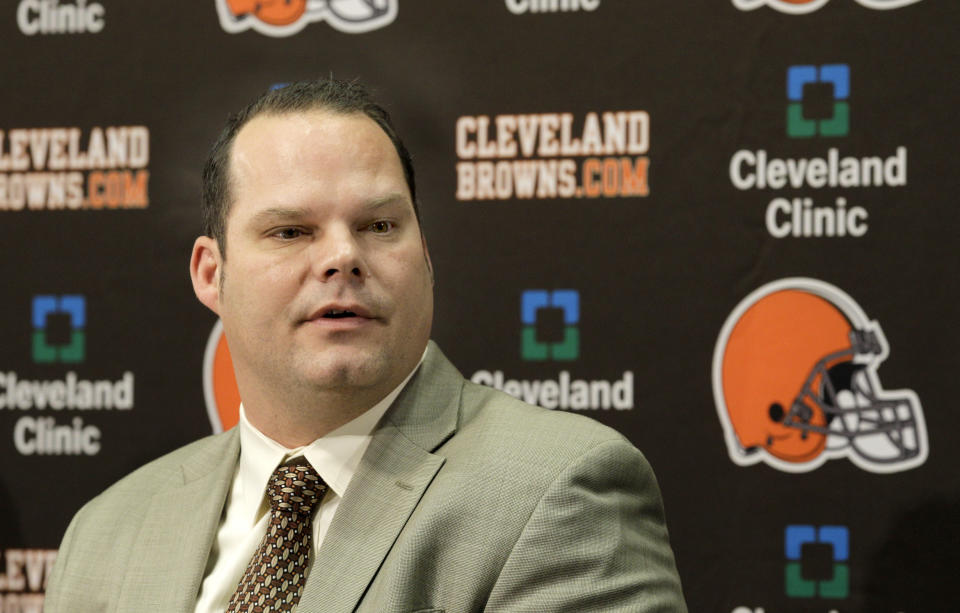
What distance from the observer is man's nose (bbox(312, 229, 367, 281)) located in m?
1.68

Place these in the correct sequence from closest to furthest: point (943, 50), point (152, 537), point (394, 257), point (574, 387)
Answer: point (394, 257) → point (152, 537) → point (943, 50) → point (574, 387)

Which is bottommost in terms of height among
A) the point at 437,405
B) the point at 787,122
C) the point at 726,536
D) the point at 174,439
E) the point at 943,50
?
the point at 726,536

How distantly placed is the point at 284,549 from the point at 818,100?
1.47 m

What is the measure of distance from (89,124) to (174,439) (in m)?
0.81

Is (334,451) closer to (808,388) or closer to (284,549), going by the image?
(284,549)

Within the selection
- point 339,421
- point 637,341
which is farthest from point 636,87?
point 339,421

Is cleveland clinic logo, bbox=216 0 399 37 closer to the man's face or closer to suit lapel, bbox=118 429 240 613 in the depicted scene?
the man's face

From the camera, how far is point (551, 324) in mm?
2453

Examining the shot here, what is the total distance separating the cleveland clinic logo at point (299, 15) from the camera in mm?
2557

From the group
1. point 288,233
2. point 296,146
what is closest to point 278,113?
point 296,146

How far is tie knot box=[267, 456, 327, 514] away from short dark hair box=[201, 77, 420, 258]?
0.40 meters

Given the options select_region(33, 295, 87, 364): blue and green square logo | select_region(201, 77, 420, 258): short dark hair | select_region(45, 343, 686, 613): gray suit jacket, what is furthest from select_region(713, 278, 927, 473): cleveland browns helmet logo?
select_region(33, 295, 87, 364): blue and green square logo

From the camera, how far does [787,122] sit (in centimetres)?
A: 235

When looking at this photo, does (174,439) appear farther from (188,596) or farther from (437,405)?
(437,405)
